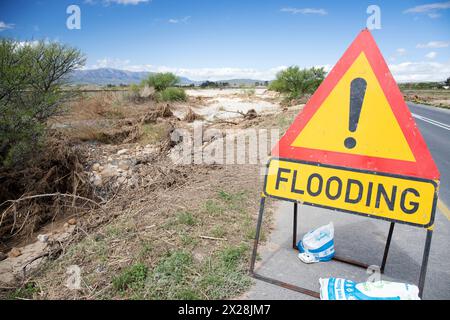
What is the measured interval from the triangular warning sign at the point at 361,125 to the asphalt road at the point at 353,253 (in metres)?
1.16

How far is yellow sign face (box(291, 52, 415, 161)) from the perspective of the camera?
2367mm

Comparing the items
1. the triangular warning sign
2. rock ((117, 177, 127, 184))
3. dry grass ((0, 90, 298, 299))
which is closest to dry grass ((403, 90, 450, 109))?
rock ((117, 177, 127, 184))

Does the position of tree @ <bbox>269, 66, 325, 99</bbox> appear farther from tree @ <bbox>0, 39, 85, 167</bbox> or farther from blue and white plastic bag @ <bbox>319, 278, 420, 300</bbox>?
blue and white plastic bag @ <bbox>319, 278, 420, 300</bbox>

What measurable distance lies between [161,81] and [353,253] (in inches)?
1194

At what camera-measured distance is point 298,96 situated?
1013 inches

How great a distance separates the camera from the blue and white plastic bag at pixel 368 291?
213cm

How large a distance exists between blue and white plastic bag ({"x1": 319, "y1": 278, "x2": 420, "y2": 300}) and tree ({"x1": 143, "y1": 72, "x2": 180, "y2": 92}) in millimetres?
30171

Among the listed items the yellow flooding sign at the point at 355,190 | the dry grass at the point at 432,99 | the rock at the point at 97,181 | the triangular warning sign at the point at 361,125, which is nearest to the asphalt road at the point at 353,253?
the yellow flooding sign at the point at 355,190

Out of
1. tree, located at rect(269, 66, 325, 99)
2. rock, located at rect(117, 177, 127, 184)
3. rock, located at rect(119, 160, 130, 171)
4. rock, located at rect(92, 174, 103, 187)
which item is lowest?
rock, located at rect(92, 174, 103, 187)

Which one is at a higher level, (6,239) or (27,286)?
(27,286)

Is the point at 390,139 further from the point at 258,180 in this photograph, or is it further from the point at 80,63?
the point at 80,63

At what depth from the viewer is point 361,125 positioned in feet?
8.07

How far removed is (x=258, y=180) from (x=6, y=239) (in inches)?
192
